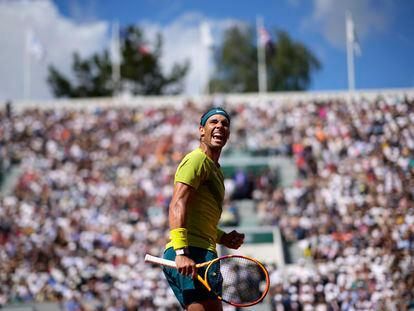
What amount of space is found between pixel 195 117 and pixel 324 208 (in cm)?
849

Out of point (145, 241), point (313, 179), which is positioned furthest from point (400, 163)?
point (145, 241)

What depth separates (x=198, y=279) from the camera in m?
4.51

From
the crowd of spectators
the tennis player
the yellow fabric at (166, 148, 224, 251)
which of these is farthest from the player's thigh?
the crowd of spectators

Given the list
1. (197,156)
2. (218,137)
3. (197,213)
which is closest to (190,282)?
(197,213)

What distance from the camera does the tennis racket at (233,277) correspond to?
4523 mm

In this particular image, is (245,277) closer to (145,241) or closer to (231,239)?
(231,239)

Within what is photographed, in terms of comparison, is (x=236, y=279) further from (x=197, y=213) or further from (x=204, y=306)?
(x=197, y=213)

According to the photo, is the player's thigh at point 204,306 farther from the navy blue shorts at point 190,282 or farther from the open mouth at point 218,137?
the open mouth at point 218,137

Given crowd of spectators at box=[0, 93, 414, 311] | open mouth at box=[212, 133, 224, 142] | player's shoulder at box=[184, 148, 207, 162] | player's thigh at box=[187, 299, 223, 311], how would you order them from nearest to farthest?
player's thigh at box=[187, 299, 223, 311]
player's shoulder at box=[184, 148, 207, 162]
open mouth at box=[212, 133, 224, 142]
crowd of spectators at box=[0, 93, 414, 311]

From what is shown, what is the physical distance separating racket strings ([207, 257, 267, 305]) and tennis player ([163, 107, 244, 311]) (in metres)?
0.09

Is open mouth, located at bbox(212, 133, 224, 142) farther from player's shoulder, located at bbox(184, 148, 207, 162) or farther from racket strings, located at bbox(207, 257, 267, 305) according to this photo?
racket strings, located at bbox(207, 257, 267, 305)

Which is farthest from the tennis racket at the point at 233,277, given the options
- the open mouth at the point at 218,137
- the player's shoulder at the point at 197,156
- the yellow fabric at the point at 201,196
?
the open mouth at the point at 218,137

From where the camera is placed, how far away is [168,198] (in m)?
20.5

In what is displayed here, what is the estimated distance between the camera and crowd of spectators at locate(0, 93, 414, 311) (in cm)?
1534
